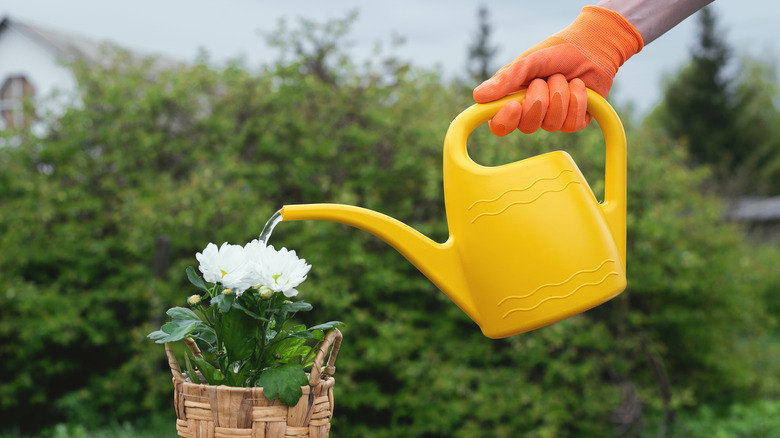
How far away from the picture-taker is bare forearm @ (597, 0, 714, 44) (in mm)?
1226

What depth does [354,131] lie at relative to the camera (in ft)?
12.2

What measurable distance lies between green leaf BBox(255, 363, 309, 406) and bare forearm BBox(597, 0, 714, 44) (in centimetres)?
84

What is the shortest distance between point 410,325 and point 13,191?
251 centimetres

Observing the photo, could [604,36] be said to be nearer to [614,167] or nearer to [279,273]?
[614,167]

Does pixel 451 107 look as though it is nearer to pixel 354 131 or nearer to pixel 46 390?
pixel 354 131

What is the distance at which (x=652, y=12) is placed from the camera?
1.25 meters

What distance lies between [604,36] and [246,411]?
0.85m

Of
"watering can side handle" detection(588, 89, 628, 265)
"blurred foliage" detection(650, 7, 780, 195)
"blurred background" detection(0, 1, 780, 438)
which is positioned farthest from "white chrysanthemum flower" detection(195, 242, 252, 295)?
"blurred foliage" detection(650, 7, 780, 195)

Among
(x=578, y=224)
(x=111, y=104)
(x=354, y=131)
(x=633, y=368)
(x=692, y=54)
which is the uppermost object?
(x=692, y=54)

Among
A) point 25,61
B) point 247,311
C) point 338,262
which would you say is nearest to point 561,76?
point 247,311

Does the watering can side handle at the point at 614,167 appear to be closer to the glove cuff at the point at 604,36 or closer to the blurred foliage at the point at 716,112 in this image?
the glove cuff at the point at 604,36

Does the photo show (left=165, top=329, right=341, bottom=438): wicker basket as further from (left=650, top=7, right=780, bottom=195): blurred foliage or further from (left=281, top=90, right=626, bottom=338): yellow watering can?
(left=650, top=7, right=780, bottom=195): blurred foliage

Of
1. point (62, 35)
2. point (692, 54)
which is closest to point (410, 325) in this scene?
point (62, 35)

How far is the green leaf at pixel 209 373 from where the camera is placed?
917 millimetres
